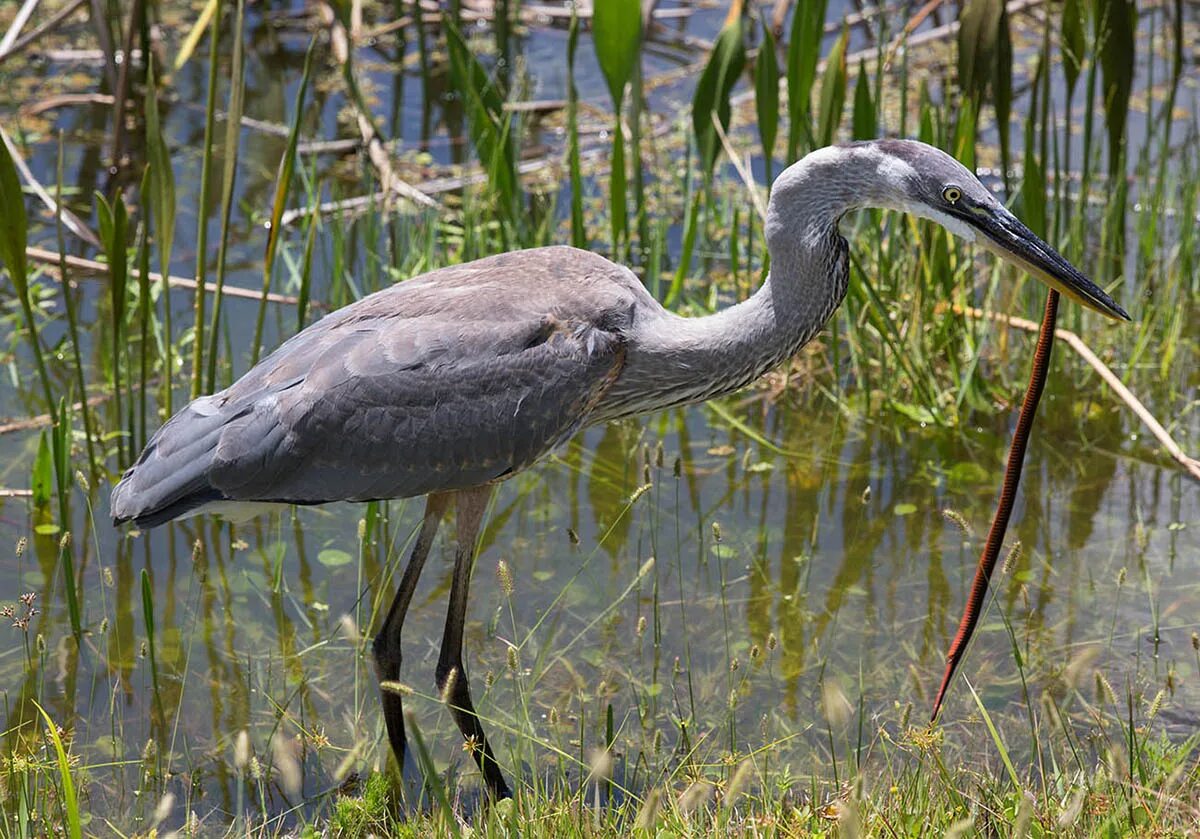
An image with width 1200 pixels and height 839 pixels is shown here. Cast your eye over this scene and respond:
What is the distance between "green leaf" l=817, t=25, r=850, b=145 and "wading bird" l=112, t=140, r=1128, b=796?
120cm

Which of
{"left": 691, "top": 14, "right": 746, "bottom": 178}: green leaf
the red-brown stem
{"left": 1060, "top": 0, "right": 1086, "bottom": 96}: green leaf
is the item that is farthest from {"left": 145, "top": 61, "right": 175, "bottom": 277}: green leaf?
{"left": 1060, "top": 0, "right": 1086, "bottom": 96}: green leaf

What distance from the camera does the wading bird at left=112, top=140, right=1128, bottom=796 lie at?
3.42m

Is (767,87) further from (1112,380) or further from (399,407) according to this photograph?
(399,407)

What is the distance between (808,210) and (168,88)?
192 inches

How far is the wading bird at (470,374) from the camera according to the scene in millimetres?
3420

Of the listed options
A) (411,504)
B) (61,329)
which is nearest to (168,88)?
(61,329)

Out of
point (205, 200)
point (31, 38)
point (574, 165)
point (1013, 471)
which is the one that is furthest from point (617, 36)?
point (31, 38)

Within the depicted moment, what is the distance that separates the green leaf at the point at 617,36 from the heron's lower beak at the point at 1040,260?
64.4 inches

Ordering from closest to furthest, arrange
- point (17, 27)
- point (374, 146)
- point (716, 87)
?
point (716, 87) → point (17, 27) → point (374, 146)

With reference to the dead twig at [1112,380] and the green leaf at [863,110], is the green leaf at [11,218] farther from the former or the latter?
the dead twig at [1112,380]

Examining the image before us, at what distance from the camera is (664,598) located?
4336mm

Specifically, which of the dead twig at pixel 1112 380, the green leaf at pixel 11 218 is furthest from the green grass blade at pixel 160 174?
the dead twig at pixel 1112 380

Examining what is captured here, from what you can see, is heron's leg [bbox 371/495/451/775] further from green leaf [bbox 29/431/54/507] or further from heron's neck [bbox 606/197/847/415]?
green leaf [bbox 29/431/54/507]

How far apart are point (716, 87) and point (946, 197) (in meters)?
1.87
